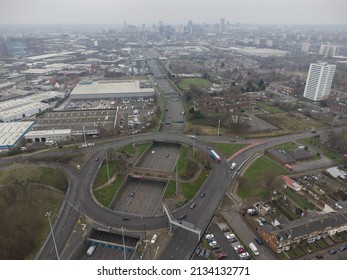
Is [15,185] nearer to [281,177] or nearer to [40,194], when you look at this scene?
[40,194]

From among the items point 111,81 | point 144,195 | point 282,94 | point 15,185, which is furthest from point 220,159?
point 111,81

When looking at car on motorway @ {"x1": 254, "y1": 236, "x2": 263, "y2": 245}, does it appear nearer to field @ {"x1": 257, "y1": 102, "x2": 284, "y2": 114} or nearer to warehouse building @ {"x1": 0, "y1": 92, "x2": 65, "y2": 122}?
field @ {"x1": 257, "y1": 102, "x2": 284, "y2": 114}

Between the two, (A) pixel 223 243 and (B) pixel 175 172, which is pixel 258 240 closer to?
(A) pixel 223 243

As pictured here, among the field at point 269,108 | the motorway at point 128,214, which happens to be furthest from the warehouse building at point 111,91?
the motorway at point 128,214

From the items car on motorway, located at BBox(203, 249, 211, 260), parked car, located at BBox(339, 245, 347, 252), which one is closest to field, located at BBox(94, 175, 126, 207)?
car on motorway, located at BBox(203, 249, 211, 260)

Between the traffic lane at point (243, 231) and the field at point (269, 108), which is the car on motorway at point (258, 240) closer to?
the traffic lane at point (243, 231)

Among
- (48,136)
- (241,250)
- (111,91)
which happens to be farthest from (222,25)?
(241,250)
